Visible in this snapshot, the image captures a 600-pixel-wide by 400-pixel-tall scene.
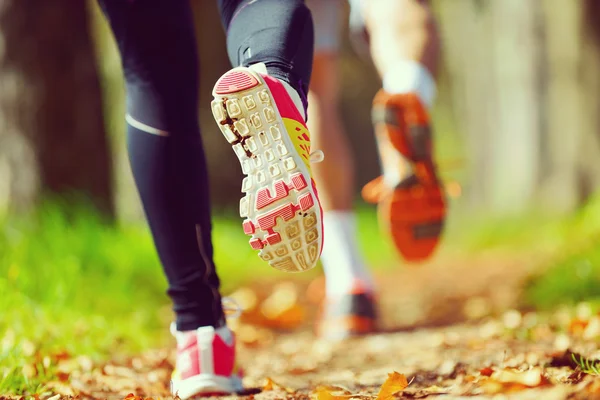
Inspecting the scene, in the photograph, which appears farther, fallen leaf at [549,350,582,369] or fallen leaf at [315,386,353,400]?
fallen leaf at [549,350,582,369]

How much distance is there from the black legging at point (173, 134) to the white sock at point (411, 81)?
89 cm

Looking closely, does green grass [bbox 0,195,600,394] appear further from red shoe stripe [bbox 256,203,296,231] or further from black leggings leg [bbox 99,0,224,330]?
red shoe stripe [bbox 256,203,296,231]

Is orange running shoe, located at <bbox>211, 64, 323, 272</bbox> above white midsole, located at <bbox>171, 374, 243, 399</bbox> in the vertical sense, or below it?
above

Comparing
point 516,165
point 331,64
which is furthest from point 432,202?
point 516,165

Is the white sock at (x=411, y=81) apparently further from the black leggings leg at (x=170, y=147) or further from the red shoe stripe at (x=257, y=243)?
the red shoe stripe at (x=257, y=243)

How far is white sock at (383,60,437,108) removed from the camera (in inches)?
97.7

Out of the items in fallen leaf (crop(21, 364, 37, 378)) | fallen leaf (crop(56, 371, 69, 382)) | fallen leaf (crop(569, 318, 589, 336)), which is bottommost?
fallen leaf (crop(569, 318, 589, 336))

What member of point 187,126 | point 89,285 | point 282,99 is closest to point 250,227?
point 282,99

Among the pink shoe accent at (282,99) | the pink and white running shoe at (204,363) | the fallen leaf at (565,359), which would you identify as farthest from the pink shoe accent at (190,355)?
the fallen leaf at (565,359)

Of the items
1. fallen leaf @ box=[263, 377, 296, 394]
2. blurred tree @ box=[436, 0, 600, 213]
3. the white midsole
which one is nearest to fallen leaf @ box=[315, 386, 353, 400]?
fallen leaf @ box=[263, 377, 296, 394]

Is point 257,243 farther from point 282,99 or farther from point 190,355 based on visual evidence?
point 190,355

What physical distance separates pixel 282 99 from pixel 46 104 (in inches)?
95.5

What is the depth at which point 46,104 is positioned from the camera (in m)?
3.59

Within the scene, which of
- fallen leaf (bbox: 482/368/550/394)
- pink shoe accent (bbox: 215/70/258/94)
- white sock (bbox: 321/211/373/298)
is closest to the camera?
fallen leaf (bbox: 482/368/550/394)
